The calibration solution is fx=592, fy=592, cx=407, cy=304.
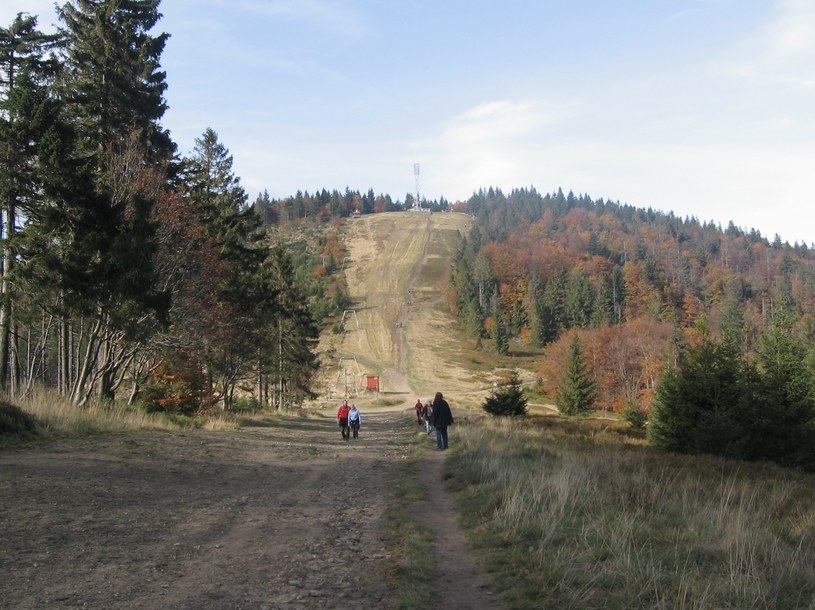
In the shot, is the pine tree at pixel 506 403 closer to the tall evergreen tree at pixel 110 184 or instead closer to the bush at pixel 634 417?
the bush at pixel 634 417

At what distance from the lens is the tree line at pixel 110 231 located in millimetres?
17453

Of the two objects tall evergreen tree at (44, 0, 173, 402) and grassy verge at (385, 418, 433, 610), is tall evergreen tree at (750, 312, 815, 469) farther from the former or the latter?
tall evergreen tree at (44, 0, 173, 402)

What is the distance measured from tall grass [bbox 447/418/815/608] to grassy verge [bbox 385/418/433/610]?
76 cm

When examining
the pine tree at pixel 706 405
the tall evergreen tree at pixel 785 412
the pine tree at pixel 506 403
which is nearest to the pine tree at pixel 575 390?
the pine tree at pixel 506 403

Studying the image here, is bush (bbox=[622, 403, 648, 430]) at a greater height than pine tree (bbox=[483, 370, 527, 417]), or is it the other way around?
pine tree (bbox=[483, 370, 527, 417])

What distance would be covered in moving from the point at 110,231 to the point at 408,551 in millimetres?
15007

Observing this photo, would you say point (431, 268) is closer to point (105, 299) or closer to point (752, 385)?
point (752, 385)

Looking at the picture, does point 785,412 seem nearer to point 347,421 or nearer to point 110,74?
point 347,421

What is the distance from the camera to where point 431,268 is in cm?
17275

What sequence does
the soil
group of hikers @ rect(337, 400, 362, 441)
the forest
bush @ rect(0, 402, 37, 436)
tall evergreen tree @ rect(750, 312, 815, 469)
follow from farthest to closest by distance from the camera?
1. tall evergreen tree @ rect(750, 312, 815, 469)
2. the forest
3. group of hikers @ rect(337, 400, 362, 441)
4. bush @ rect(0, 402, 37, 436)
5. the soil

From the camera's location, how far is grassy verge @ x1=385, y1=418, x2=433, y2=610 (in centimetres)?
577

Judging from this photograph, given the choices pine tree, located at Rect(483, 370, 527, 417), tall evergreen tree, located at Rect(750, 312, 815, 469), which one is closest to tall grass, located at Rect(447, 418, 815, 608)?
tall evergreen tree, located at Rect(750, 312, 815, 469)

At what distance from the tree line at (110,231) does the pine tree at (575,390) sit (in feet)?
126

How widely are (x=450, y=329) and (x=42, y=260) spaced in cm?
11732
